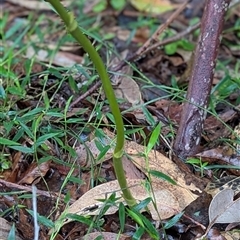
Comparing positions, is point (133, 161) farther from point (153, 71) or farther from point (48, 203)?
point (153, 71)

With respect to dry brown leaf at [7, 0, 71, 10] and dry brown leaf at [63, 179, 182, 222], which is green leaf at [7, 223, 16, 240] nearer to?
dry brown leaf at [63, 179, 182, 222]

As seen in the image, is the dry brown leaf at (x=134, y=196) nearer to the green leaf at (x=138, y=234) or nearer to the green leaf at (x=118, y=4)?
the green leaf at (x=138, y=234)

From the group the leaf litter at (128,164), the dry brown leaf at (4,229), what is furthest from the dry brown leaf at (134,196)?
the dry brown leaf at (4,229)

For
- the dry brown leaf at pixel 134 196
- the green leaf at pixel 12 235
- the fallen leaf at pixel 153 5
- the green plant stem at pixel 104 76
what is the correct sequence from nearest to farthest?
the green plant stem at pixel 104 76 → the green leaf at pixel 12 235 → the dry brown leaf at pixel 134 196 → the fallen leaf at pixel 153 5

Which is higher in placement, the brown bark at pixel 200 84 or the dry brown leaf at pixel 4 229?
the brown bark at pixel 200 84

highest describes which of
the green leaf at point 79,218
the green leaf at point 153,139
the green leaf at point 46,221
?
the green leaf at point 153,139

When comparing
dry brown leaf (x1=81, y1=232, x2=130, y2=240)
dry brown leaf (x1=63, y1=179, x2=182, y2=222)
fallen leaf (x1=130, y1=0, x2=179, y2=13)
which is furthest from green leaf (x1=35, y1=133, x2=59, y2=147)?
fallen leaf (x1=130, y1=0, x2=179, y2=13)

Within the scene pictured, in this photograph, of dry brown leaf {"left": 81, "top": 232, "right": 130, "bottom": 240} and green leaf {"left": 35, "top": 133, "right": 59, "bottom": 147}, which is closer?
dry brown leaf {"left": 81, "top": 232, "right": 130, "bottom": 240}

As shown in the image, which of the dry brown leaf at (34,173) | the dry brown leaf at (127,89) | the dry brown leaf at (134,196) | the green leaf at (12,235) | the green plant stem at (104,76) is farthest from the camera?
the dry brown leaf at (127,89)
